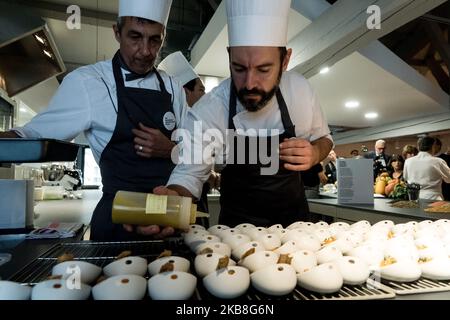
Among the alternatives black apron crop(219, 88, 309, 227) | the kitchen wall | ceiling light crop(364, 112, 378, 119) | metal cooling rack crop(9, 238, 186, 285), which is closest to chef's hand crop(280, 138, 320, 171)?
black apron crop(219, 88, 309, 227)

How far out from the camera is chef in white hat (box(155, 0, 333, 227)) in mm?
1208

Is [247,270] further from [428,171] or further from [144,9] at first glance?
[428,171]

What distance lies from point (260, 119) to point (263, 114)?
3 centimetres

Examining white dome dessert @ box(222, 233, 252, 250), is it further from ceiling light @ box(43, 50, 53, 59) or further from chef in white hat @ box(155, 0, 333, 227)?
ceiling light @ box(43, 50, 53, 59)

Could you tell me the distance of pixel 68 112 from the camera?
53.7 inches

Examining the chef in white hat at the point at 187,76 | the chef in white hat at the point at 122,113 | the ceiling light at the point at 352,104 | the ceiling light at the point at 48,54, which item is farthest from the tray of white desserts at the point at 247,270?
the ceiling light at the point at 352,104

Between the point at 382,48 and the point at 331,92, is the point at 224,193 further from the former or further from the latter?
the point at 331,92

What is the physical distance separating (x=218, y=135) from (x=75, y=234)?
69cm

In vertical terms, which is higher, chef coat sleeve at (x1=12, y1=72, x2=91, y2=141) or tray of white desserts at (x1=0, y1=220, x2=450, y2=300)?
chef coat sleeve at (x1=12, y1=72, x2=91, y2=141)

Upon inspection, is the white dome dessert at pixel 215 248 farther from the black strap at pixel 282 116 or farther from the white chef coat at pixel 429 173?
the white chef coat at pixel 429 173

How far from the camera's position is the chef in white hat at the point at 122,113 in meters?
1.35

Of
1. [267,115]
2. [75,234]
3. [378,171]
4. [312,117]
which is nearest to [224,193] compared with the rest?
[267,115]

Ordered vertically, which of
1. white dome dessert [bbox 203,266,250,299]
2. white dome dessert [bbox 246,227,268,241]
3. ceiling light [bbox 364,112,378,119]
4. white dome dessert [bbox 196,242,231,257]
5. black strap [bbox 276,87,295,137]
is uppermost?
ceiling light [bbox 364,112,378,119]

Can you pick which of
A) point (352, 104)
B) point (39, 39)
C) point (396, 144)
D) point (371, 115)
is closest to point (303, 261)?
point (39, 39)
